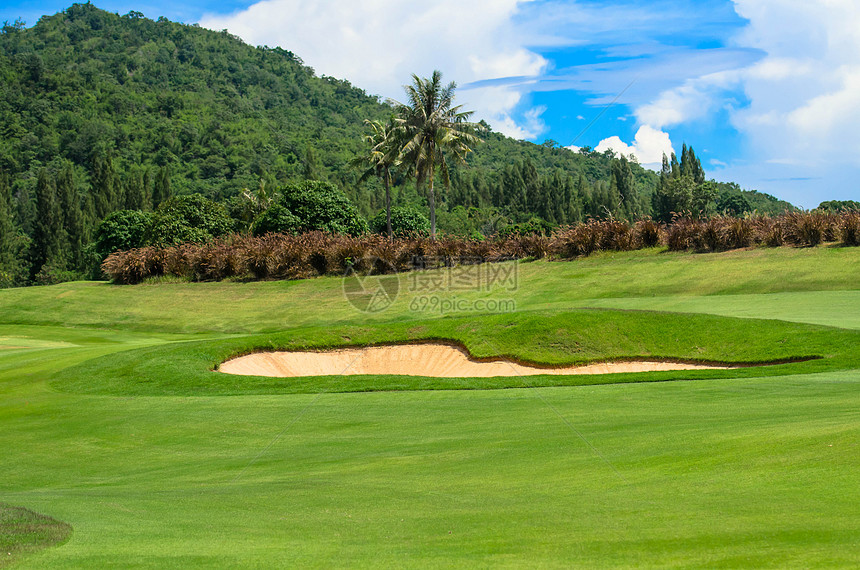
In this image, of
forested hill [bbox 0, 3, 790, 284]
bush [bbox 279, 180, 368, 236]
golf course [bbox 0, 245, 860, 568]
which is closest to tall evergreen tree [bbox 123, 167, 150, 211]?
forested hill [bbox 0, 3, 790, 284]

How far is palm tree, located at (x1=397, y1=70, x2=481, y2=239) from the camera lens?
52812 mm

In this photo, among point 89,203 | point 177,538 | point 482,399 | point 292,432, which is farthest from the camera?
point 89,203

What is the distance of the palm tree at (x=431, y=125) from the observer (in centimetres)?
5281

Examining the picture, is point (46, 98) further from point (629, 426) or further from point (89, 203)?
point (629, 426)

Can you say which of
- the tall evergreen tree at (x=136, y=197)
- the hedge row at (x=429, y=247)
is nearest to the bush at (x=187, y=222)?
the hedge row at (x=429, y=247)

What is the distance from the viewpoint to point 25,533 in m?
5.05

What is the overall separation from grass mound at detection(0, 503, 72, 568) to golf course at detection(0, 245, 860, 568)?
3 cm

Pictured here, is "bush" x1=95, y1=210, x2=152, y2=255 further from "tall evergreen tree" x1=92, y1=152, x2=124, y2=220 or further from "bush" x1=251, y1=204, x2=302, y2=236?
"tall evergreen tree" x1=92, y1=152, x2=124, y2=220

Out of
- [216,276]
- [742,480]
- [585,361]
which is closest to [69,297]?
[216,276]

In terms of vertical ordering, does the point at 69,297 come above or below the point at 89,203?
below

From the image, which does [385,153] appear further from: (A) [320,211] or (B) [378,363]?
(B) [378,363]

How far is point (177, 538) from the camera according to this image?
16.6ft

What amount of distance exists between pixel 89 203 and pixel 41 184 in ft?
34.8

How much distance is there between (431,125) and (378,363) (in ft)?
114
